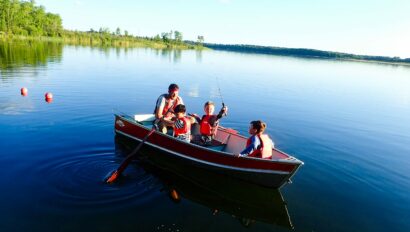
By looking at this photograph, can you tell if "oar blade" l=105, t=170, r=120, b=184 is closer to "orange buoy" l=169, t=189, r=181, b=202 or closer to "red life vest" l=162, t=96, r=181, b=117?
"orange buoy" l=169, t=189, r=181, b=202

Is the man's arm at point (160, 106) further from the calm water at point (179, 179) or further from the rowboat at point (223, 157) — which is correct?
the calm water at point (179, 179)

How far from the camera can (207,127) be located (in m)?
9.02


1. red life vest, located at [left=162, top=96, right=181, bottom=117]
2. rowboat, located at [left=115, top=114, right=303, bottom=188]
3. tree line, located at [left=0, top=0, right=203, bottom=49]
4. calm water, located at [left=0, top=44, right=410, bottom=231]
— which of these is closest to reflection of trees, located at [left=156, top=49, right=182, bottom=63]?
tree line, located at [left=0, top=0, right=203, bottom=49]

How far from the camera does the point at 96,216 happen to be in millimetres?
5910

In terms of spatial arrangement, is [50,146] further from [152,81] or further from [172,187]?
[152,81]

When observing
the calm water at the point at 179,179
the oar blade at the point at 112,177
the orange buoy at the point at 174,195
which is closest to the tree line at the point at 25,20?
the calm water at the point at 179,179

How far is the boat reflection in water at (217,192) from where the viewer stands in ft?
22.1

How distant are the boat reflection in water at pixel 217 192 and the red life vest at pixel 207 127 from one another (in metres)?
1.11

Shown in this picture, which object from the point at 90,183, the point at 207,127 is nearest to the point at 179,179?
the point at 207,127

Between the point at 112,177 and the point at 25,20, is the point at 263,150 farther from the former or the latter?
the point at 25,20

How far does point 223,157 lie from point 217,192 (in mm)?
880

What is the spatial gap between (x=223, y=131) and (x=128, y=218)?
174 inches

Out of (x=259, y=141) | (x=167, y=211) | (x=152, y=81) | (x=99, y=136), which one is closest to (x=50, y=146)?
(x=99, y=136)

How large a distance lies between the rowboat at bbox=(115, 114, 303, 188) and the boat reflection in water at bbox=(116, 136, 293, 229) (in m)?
0.17
